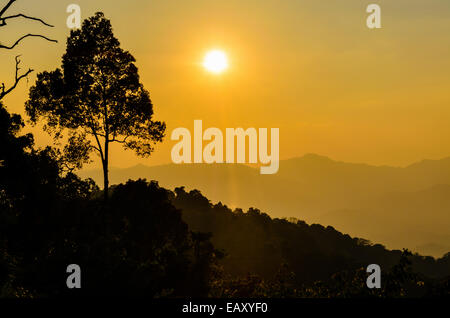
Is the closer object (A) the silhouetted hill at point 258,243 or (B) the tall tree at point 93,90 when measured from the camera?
(B) the tall tree at point 93,90

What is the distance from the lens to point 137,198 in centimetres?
5909

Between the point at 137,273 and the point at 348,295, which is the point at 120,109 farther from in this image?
the point at 348,295

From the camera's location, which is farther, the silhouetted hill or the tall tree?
the silhouetted hill

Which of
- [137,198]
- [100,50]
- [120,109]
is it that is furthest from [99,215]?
[137,198]

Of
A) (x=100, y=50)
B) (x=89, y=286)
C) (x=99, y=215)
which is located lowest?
(x=89, y=286)

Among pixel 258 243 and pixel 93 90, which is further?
→ pixel 258 243

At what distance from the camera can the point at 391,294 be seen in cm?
1675

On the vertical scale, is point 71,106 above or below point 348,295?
above
